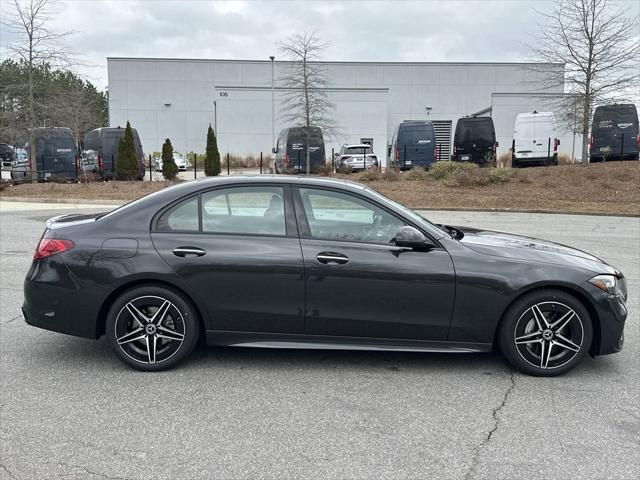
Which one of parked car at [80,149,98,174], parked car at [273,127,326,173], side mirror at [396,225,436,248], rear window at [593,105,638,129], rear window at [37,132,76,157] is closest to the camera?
side mirror at [396,225,436,248]

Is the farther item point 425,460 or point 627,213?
point 627,213

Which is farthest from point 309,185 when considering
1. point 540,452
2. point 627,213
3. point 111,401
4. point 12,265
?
point 627,213

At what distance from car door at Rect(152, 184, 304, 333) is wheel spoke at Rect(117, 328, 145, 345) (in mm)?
522

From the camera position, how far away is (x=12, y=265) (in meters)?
Result: 8.40

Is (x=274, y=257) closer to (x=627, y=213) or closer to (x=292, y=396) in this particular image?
(x=292, y=396)

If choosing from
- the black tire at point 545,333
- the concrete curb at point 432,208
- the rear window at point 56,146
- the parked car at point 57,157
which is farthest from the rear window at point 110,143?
the black tire at point 545,333

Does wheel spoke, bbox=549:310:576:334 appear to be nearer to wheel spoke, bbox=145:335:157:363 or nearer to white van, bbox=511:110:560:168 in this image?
wheel spoke, bbox=145:335:157:363

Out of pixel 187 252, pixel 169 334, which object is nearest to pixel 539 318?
pixel 187 252

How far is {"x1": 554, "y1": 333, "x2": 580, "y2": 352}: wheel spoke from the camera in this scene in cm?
426

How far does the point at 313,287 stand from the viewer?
4.19 metres

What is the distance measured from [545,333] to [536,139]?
22552 mm

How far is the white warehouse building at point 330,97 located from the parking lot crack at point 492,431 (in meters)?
36.8

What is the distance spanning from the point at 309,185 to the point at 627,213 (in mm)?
15423

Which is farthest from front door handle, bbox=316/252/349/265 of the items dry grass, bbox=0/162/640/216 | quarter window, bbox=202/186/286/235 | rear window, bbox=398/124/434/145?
rear window, bbox=398/124/434/145
